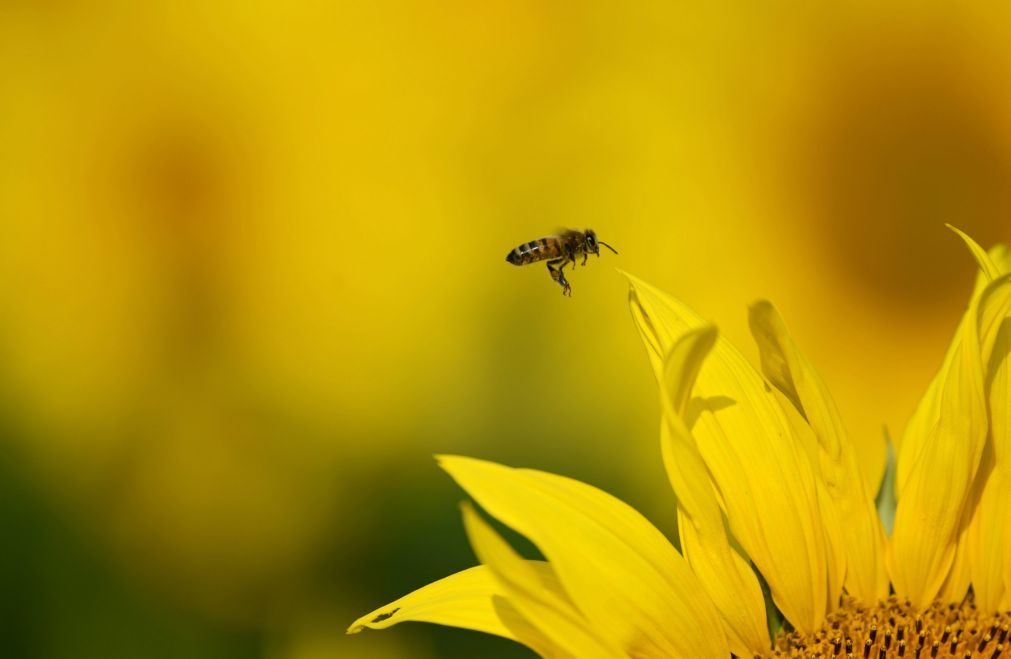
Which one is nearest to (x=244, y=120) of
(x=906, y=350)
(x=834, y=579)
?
(x=906, y=350)

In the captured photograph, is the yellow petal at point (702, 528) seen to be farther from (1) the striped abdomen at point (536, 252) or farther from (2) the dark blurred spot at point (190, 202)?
(2) the dark blurred spot at point (190, 202)

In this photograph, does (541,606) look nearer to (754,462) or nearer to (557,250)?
(754,462)

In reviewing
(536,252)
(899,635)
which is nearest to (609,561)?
(899,635)

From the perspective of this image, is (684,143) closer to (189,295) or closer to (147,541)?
(189,295)

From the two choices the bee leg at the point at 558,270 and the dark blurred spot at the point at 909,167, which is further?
the dark blurred spot at the point at 909,167

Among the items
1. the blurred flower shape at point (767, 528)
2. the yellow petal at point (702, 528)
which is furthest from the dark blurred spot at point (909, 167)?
the yellow petal at point (702, 528)

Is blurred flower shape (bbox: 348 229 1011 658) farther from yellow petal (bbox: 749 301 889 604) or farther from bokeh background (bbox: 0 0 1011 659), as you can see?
bokeh background (bbox: 0 0 1011 659)
